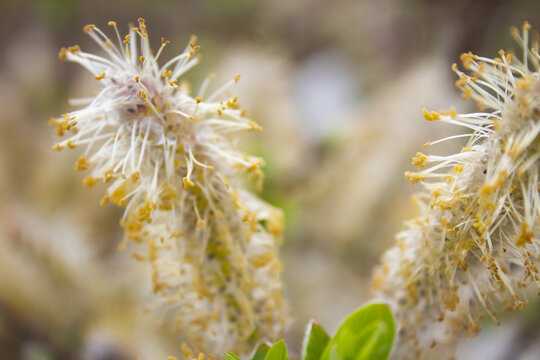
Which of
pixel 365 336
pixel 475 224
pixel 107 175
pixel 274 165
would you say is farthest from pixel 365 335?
pixel 274 165

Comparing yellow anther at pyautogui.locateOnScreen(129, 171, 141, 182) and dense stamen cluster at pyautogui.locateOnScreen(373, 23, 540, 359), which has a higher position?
yellow anther at pyautogui.locateOnScreen(129, 171, 141, 182)

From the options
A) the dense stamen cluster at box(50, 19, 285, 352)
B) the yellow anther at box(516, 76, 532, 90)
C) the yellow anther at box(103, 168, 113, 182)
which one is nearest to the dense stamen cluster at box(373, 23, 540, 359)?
the yellow anther at box(516, 76, 532, 90)

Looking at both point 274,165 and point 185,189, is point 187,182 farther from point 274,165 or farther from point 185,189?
point 274,165

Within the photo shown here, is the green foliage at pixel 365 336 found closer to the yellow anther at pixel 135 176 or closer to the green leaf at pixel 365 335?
the green leaf at pixel 365 335

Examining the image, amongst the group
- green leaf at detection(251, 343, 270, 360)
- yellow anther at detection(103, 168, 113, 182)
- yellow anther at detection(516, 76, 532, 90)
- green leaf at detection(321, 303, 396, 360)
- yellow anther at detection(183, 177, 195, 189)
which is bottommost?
green leaf at detection(321, 303, 396, 360)

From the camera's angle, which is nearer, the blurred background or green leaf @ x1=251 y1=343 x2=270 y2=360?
green leaf @ x1=251 y1=343 x2=270 y2=360

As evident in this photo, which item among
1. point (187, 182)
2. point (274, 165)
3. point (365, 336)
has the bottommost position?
point (365, 336)

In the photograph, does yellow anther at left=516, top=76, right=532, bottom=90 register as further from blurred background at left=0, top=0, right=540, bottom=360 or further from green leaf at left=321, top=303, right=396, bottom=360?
blurred background at left=0, top=0, right=540, bottom=360
